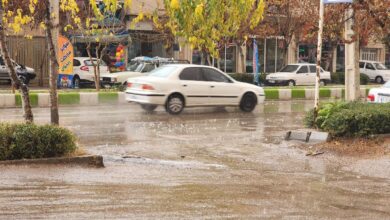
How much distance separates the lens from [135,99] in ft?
60.2

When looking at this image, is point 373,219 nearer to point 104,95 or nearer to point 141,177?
point 141,177

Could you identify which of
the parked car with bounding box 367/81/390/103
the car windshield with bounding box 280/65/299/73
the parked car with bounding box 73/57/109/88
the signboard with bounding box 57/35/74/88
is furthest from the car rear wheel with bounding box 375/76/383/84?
the parked car with bounding box 367/81/390/103

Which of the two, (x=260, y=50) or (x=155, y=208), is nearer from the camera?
(x=155, y=208)

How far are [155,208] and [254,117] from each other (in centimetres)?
1151

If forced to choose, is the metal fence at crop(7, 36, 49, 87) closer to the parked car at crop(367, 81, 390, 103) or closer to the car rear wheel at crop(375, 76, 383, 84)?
the car rear wheel at crop(375, 76, 383, 84)

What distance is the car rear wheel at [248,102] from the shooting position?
1962 centimetres

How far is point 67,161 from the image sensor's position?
9148 millimetres

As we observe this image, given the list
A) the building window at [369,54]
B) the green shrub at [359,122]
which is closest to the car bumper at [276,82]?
the building window at [369,54]

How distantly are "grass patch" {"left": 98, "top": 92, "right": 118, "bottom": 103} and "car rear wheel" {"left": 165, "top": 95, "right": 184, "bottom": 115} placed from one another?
14.8 ft

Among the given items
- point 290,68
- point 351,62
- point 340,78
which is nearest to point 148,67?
point 290,68

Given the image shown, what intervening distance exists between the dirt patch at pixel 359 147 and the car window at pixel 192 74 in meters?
7.26

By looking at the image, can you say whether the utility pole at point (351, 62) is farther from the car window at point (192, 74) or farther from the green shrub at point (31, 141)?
the green shrub at point (31, 141)

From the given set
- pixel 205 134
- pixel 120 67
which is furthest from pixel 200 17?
pixel 120 67

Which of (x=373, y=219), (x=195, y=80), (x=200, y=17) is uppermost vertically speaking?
(x=200, y=17)
